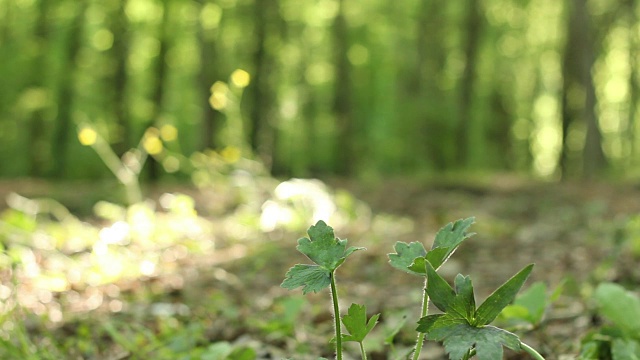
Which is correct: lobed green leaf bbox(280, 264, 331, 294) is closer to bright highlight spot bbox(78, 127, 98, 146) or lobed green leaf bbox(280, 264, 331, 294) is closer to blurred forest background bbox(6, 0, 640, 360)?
blurred forest background bbox(6, 0, 640, 360)

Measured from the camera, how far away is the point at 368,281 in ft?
13.2

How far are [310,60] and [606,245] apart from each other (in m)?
23.2

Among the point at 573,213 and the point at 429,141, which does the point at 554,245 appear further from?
the point at 429,141

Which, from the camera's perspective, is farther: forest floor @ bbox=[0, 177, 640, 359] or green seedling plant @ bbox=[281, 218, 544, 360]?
forest floor @ bbox=[0, 177, 640, 359]

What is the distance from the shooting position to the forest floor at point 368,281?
8.23 ft

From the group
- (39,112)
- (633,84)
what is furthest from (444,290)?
(39,112)

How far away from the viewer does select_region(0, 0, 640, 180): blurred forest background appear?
2086 cm

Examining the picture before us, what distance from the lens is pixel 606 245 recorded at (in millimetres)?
4680

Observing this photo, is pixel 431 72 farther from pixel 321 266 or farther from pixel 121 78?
pixel 321 266

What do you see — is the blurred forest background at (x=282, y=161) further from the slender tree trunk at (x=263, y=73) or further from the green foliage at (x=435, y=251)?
the green foliage at (x=435, y=251)

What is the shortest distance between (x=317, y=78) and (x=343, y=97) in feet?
22.3

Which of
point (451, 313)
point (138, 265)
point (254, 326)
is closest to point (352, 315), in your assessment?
point (451, 313)

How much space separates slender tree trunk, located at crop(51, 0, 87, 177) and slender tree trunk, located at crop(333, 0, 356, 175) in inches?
310

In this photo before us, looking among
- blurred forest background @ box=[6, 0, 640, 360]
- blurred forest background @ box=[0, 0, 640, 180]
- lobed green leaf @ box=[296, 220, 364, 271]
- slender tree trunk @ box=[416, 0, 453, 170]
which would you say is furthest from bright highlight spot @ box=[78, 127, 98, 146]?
slender tree trunk @ box=[416, 0, 453, 170]
